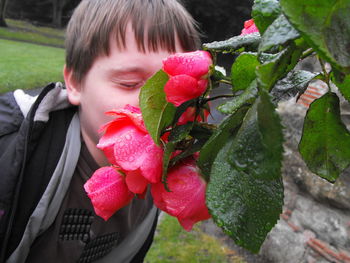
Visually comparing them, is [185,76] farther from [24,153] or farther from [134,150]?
[24,153]

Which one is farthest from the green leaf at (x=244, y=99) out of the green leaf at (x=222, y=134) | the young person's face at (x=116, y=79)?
the young person's face at (x=116, y=79)

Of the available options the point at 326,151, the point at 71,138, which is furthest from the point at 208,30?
the point at 326,151

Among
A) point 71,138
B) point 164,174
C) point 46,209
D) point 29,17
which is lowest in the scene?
point 29,17

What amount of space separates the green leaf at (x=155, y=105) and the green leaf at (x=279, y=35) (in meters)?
0.10

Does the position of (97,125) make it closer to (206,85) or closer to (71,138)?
(71,138)

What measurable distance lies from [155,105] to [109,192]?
0.09 metres

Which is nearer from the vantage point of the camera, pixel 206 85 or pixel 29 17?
pixel 206 85

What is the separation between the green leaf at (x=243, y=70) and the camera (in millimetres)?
228

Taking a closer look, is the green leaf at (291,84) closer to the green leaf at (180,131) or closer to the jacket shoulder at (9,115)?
the green leaf at (180,131)

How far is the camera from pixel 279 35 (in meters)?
0.17

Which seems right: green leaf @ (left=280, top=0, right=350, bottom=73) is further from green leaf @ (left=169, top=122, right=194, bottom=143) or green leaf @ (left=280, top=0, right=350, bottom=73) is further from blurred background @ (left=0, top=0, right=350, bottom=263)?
blurred background @ (left=0, top=0, right=350, bottom=263)

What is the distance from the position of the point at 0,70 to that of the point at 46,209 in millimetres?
4657

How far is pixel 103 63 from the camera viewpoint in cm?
76

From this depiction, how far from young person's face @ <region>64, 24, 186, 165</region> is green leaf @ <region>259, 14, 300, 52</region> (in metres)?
0.50
